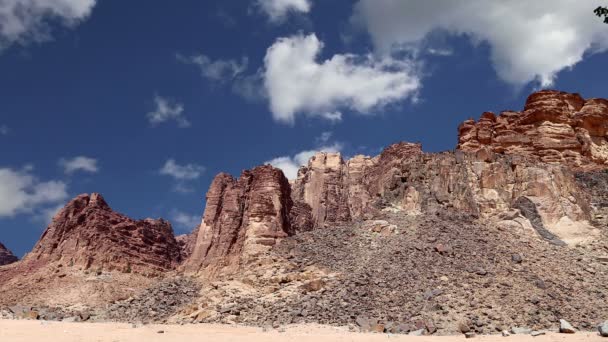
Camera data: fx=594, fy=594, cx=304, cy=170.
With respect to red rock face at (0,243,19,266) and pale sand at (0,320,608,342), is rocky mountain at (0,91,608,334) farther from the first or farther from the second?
red rock face at (0,243,19,266)

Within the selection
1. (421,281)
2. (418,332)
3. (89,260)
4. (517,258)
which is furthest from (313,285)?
(89,260)

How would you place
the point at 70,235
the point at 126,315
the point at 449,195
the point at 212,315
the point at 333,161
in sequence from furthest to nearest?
the point at 333,161, the point at 70,235, the point at 449,195, the point at 126,315, the point at 212,315

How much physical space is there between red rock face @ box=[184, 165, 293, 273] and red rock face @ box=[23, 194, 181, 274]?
1406cm

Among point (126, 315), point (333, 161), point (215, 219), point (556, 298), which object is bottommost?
point (556, 298)

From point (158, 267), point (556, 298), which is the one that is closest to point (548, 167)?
point (556, 298)

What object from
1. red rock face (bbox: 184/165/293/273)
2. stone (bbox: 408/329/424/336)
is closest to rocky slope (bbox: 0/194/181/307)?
red rock face (bbox: 184/165/293/273)

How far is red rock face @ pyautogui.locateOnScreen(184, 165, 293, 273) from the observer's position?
2249 inches

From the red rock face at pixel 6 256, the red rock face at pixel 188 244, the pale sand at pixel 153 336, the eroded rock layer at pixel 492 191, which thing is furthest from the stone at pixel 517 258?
the red rock face at pixel 6 256

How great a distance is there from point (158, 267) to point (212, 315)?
45.1 m

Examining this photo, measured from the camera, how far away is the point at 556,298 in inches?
1371

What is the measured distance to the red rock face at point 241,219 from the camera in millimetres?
57125

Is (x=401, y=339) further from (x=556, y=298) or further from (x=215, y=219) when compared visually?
(x=215, y=219)

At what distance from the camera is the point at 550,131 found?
65.7 metres

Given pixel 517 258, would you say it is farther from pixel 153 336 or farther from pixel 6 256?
pixel 6 256
